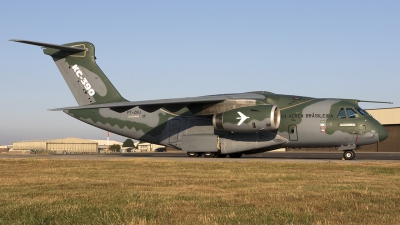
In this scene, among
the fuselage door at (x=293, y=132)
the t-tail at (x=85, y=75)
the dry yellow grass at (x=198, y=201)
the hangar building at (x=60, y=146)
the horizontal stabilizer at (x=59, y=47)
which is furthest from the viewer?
the hangar building at (x=60, y=146)

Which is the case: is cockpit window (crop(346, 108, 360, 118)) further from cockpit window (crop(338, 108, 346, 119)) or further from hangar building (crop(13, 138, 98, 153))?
hangar building (crop(13, 138, 98, 153))

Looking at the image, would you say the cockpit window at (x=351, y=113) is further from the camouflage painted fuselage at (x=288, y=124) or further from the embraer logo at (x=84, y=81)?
the embraer logo at (x=84, y=81)

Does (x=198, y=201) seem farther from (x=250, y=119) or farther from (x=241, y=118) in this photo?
(x=241, y=118)

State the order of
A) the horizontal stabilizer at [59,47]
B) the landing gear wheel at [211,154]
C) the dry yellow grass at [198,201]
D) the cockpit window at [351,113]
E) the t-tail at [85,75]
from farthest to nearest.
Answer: the t-tail at [85,75]
the landing gear wheel at [211,154]
the horizontal stabilizer at [59,47]
the cockpit window at [351,113]
the dry yellow grass at [198,201]

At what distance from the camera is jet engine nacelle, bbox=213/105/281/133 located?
27.9m

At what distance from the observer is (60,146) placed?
84625 mm

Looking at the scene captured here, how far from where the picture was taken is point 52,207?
8820 mm

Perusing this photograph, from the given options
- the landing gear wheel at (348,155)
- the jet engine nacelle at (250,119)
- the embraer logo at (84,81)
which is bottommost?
the landing gear wheel at (348,155)

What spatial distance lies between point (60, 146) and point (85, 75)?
53.4 metres

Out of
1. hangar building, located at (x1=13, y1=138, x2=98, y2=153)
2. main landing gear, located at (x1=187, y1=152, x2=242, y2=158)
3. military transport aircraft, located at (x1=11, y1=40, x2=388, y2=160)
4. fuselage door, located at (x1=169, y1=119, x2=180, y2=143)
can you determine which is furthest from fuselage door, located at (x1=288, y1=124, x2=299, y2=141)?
hangar building, located at (x1=13, y1=138, x2=98, y2=153)

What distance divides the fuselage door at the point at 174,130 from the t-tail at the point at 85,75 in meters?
4.12

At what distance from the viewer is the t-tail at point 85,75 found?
3416 cm

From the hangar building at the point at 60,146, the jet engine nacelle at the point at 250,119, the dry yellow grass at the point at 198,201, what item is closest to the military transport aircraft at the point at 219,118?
the jet engine nacelle at the point at 250,119

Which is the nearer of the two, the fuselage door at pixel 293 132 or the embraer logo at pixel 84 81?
the fuselage door at pixel 293 132
